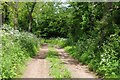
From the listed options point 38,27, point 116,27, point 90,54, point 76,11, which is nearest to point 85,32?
point 76,11

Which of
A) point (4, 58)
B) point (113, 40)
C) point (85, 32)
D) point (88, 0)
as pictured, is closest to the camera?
point (4, 58)

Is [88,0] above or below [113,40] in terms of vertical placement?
above

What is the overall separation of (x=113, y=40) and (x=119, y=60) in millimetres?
1391

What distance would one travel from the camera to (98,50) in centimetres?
1420

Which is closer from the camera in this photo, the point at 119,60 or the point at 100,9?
the point at 119,60

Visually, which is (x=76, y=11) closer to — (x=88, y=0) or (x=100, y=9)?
(x=88, y=0)

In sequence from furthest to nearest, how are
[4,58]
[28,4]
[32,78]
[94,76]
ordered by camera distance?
[28,4] → [94,76] → [32,78] → [4,58]

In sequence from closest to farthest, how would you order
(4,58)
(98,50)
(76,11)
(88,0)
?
(4,58) → (98,50) → (88,0) → (76,11)

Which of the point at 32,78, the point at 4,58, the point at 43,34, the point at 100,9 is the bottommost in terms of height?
the point at 43,34

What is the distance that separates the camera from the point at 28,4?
3228 centimetres

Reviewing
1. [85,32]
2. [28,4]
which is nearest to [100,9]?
[85,32]

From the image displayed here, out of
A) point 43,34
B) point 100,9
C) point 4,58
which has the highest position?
point 100,9

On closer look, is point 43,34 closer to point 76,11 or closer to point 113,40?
point 76,11

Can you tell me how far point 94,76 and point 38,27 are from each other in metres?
41.6
